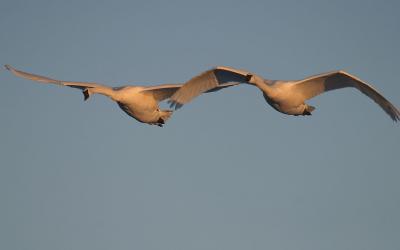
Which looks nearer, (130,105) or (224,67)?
(224,67)

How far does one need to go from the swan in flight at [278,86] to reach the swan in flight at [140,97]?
97.6 inches

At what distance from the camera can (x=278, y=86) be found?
40000 millimetres

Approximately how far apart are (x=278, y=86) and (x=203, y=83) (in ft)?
9.80

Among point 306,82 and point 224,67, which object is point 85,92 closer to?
point 224,67

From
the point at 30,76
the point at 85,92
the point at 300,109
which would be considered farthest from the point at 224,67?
the point at 30,76

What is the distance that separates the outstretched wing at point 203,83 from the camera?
39.9 metres

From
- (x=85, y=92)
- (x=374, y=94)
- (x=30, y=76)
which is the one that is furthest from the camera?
(x=30, y=76)

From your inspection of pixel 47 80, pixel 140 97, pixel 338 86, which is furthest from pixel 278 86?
pixel 47 80

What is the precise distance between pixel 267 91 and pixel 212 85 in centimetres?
225

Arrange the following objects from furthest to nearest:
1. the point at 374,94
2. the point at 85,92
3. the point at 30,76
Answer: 1. the point at 30,76
2. the point at 85,92
3. the point at 374,94

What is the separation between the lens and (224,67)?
130 feet

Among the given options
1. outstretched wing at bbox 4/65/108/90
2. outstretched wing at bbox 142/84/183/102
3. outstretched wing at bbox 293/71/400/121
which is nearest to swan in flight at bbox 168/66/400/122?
outstretched wing at bbox 293/71/400/121

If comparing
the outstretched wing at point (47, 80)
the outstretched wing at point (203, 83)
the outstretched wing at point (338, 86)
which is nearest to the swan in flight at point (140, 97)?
the outstretched wing at point (47, 80)

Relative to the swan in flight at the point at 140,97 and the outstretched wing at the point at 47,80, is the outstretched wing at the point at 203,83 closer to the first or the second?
the swan in flight at the point at 140,97
